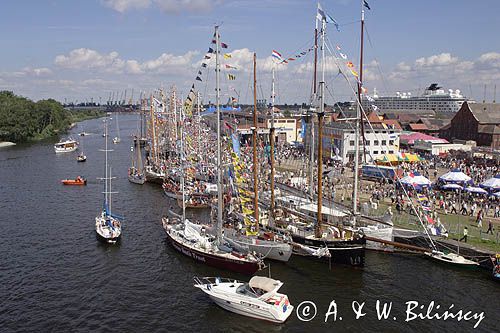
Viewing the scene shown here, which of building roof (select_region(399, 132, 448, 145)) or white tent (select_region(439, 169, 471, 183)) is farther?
building roof (select_region(399, 132, 448, 145))

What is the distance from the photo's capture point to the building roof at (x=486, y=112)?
93688 millimetres

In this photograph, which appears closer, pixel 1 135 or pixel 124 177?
pixel 124 177

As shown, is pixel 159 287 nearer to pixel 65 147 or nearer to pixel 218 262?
pixel 218 262

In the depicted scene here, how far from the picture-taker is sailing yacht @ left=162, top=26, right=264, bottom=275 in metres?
32.1

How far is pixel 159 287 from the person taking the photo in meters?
31.2

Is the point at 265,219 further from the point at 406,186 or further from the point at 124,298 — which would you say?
the point at 406,186

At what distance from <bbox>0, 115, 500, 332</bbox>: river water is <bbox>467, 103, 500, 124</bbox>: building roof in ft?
236

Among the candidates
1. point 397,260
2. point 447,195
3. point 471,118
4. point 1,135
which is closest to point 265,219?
point 397,260

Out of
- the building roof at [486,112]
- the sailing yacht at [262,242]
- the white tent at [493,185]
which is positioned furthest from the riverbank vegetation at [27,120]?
the white tent at [493,185]

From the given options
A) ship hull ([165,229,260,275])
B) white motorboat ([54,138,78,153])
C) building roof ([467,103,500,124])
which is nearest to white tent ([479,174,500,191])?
ship hull ([165,229,260,275])

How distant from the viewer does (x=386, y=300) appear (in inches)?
1128

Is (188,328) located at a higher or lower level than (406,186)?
lower

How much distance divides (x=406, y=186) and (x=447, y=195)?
4.80 meters

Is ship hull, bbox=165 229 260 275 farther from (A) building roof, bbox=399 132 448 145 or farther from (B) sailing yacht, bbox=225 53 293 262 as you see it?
(A) building roof, bbox=399 132 448 145
